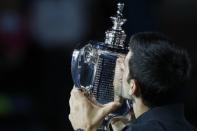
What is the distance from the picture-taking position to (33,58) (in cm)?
484

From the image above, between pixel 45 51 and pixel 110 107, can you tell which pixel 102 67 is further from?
pixel 45 51

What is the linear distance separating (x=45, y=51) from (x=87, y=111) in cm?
227

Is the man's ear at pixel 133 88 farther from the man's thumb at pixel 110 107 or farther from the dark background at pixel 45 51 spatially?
the dark background at pixel 45 51

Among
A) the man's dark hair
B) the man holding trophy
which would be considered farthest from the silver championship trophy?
the man's dark hair

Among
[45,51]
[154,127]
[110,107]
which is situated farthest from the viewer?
[45,51]

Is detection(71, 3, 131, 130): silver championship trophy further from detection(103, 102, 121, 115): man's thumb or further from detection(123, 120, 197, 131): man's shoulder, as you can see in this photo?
detection(123, 120, 197, 131): man's shoulder

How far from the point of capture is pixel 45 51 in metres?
4.83

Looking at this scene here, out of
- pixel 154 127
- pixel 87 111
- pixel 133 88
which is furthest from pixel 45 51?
pixel 154 127

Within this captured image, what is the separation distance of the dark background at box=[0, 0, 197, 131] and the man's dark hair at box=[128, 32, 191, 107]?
220cm

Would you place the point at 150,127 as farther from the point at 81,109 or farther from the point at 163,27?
the point at 163,27

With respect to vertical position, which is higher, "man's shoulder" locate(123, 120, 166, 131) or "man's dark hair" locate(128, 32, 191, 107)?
"man's dark hair" locate(128, 32, 191, 107)

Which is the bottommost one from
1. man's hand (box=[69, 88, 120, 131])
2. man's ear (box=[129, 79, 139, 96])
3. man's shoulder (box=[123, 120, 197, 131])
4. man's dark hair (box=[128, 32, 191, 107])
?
man's hand (box=[69, 88, 120, 131])

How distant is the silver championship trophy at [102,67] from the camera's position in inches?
100

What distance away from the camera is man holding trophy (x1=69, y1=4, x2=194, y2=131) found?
2377mm
